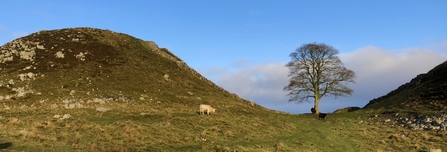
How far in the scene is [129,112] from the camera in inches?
1383

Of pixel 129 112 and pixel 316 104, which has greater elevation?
pixel 316 104

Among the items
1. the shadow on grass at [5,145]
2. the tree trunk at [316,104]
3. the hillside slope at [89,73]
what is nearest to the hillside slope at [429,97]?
the tree trunk at [316,104]

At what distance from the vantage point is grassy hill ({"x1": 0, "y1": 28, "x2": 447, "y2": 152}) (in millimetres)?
→ 20859

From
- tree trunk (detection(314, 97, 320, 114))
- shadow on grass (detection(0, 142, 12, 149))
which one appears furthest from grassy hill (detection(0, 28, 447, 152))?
tree trunk (detection(314, 97, 320, 114))

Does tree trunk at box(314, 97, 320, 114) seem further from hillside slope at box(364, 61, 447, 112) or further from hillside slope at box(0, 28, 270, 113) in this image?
hillside slope at box(364, 61, 447, 112)

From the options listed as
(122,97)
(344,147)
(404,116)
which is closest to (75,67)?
(122,97)

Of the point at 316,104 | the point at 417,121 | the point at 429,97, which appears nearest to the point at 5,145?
the point at 417,121

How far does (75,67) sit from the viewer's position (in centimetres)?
5300

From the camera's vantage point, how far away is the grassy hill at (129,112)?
20.9m

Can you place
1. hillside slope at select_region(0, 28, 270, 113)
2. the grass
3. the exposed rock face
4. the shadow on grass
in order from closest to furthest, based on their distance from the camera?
the shadow on grass, the grass, the exposed rock face, hillside slope at select_region(0, 28, 270, 113)

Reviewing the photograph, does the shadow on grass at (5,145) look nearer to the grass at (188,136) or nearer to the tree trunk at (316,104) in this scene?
the grass at (188,136)

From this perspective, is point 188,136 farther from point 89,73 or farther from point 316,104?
point 316,104

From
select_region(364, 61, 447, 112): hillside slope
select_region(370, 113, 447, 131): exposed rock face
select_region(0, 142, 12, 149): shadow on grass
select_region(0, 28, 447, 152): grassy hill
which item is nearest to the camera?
select_region(0, 142, 12, 149): shadow on grass

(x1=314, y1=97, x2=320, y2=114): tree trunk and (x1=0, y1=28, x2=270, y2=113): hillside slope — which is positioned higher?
(x1=0, y1=28, x2=270, y2=113): hillside slope
